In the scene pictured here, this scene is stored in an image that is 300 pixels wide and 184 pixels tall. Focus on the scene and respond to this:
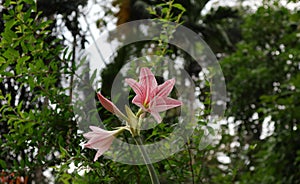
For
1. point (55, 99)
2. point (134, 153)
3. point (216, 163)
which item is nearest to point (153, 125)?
point (134, 153)

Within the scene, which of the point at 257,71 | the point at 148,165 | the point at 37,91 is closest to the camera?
the point at 148,165

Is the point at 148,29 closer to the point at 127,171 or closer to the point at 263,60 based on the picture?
→ the point at 127,171

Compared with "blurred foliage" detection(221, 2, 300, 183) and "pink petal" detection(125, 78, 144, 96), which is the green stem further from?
"blurred foliage" detection(221, 2, 300, 183)

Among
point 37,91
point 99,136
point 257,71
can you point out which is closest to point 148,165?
point 99,136

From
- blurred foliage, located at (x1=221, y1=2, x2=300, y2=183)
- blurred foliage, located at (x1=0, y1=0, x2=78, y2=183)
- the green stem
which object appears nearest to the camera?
the green stem

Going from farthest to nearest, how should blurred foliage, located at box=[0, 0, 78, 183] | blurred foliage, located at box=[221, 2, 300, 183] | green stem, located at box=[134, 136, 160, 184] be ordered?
blurred foliage, located at box=[221, 2, 300, 183] < blurred foliage, located at box=[0, 0, 78, 183] < green stem, located at box=[134, 136, 160, 184]

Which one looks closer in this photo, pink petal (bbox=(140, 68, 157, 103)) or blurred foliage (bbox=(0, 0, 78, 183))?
pink petal (bbox=(140, 68, 157, 103))

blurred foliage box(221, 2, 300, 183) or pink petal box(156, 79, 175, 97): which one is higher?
blurred foliage box(221, 2, 300, 183)

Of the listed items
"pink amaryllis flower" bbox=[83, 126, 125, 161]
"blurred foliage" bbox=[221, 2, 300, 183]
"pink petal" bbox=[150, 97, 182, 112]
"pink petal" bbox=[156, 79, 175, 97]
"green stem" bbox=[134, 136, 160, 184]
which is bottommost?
"green stem" bbox=[134, 136, 160, 184]

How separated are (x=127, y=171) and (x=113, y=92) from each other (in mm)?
147

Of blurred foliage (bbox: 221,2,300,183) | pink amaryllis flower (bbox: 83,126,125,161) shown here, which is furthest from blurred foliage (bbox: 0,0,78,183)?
blurred foliage (bbox: 221,2,300,183)

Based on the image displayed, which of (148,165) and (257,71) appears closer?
(148,165)

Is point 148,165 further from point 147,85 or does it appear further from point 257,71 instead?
point 257,71

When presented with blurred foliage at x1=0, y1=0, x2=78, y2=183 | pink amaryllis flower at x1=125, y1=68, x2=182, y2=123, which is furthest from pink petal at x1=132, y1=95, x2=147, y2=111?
blurred foliage at x1=0, y1=0, x2=78, y2=183
